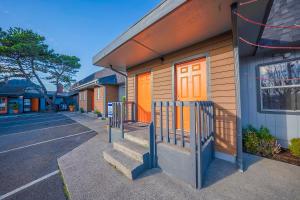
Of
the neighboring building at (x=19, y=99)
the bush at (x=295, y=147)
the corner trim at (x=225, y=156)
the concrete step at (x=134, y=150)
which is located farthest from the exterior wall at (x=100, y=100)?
the neighboring building at (x=19, y=99)

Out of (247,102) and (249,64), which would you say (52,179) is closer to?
(247,102)

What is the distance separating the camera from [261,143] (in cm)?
323

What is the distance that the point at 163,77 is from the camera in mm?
4242

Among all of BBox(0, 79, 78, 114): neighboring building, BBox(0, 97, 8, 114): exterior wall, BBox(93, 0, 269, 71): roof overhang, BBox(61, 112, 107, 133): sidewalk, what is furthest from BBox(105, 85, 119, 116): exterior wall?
BBox(0, 97, 8, 114): exterior wall

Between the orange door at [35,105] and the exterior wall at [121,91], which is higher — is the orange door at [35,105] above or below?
below

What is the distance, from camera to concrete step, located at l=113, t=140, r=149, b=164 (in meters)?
2.57

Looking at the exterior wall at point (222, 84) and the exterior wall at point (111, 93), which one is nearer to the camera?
the exterior wall at point (222, 84)

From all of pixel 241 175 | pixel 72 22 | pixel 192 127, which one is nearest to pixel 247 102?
pixel 241 175

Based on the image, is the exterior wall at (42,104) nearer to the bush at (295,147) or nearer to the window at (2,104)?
the window at (2,104)

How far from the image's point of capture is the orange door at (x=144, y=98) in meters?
4.91

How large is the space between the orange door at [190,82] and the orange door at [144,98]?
138 cm

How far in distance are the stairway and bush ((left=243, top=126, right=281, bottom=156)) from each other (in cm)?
271

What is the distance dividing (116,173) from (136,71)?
3848mm

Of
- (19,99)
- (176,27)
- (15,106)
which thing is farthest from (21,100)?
(176,27)
